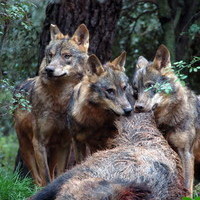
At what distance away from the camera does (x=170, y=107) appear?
830 centimetres

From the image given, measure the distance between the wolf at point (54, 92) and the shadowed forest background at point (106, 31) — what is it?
65cm

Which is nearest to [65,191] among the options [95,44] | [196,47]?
[95,44]

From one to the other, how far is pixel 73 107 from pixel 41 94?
1069 mm

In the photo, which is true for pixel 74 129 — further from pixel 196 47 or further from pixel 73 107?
pixel 196 47

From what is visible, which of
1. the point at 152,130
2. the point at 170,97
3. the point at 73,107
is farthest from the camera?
the point at 73,107

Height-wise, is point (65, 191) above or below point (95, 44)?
below

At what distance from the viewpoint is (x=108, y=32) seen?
11.0m

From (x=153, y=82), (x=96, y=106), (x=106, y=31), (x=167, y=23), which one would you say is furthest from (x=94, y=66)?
(x=167, y=23)

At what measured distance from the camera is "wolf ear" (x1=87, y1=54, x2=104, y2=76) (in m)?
8.71

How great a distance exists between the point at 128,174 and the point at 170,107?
239 cm

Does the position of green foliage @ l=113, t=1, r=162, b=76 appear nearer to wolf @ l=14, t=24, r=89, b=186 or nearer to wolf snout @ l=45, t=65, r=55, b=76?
wolf @ l=14, t=24, r=89, b=186

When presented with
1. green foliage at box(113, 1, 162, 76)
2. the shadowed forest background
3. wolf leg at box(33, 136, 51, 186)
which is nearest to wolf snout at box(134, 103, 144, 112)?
the shadowed forest background

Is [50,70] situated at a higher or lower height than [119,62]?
lower

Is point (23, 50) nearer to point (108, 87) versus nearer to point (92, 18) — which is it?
point (92, 18)
